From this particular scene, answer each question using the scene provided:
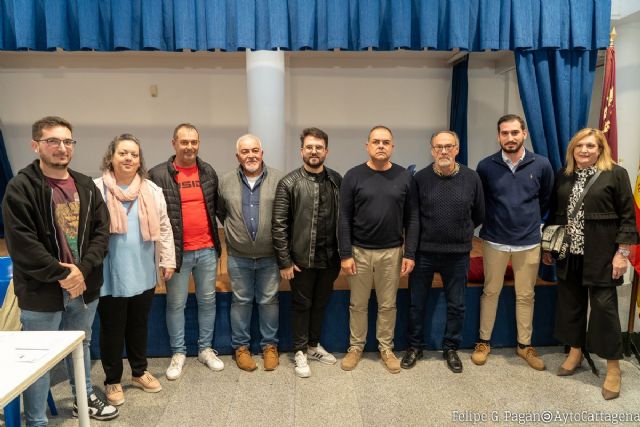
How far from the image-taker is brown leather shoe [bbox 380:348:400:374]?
8.49 ft

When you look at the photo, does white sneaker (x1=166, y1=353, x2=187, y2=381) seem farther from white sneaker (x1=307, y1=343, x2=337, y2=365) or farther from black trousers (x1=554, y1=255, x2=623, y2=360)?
black trousers (x1=554, y1=255, x2=623, y2=360)

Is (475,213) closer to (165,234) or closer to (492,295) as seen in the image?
(492,295)

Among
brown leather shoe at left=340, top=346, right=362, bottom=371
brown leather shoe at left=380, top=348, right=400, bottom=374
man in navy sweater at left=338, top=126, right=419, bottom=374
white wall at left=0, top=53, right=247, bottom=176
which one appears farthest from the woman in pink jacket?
white wall at left=0, top=53, right=247, bottom=176

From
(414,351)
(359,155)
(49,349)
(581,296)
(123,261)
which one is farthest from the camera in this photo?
(359,155)

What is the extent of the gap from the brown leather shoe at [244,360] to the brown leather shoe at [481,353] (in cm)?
133

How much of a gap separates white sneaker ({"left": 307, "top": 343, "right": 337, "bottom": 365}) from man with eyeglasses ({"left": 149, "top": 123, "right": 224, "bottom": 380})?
0.55 meters

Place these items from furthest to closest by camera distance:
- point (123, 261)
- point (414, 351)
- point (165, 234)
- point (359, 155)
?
point (359, 155) → point (414, 351) → point (165, 234) → point (123, 261)

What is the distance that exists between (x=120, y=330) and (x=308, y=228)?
108 cm

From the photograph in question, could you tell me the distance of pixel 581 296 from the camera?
8.20ft

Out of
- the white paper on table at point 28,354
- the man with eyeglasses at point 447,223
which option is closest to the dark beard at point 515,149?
the man with eyeglasses at point 447,223

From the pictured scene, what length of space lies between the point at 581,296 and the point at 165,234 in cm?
231

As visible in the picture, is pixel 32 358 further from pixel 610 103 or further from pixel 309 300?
pixel 610 103

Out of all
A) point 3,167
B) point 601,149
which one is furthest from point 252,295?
point 3,167

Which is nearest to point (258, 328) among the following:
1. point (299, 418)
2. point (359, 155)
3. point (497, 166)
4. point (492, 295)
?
point (299, 418)
